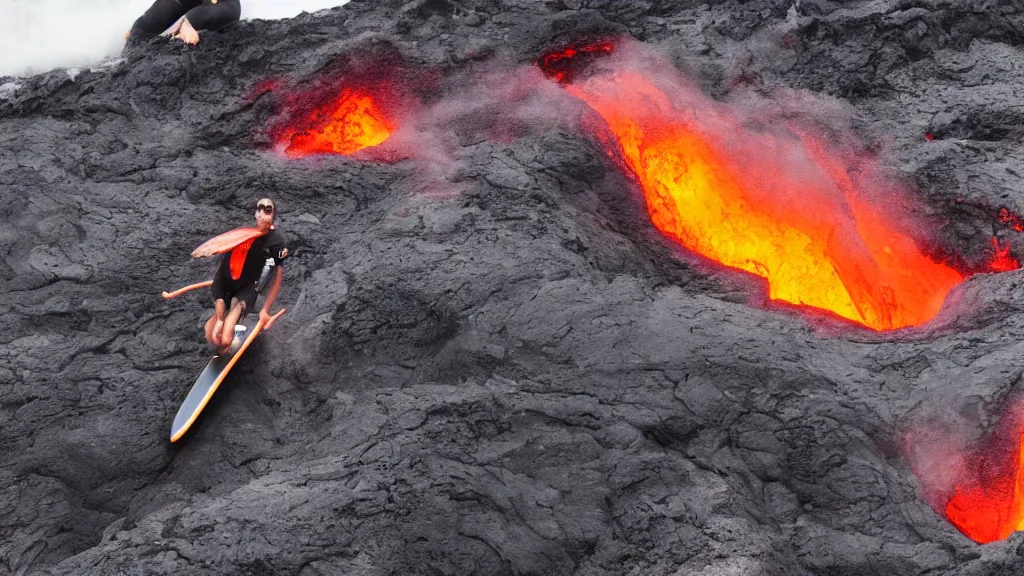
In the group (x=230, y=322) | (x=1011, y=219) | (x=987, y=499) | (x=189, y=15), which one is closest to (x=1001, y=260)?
(x=1011, y=219)

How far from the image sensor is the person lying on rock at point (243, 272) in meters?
7.54

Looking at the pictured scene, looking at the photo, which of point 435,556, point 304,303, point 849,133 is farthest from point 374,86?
point 435,556

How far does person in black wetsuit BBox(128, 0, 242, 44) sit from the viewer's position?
1092 centimetres

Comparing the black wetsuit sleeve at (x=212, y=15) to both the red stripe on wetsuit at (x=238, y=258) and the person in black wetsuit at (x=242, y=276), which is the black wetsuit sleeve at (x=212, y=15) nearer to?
the person in black wetsuit at (x=242, y=276)

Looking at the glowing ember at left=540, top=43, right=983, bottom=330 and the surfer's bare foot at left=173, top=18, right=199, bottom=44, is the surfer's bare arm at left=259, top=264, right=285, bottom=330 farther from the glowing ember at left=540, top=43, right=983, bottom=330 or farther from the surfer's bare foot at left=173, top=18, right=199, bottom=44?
the surfer's bare foot at left=173, top=18, right=199, bottom=44

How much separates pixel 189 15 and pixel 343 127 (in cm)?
235

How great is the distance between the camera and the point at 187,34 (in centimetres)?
1085

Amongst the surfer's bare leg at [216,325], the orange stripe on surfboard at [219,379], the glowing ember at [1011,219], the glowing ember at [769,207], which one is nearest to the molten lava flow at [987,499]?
the glowing ember at [769,207]

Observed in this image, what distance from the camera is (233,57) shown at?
10.8m

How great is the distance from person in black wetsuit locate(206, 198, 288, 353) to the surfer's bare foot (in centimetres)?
421

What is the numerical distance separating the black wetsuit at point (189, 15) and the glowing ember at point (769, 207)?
4.12 metres

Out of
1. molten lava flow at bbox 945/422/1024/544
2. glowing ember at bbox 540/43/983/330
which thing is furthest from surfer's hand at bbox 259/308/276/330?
molten lava flow at bbox 945/422/1024/544

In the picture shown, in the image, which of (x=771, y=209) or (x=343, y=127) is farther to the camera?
(x=343, y=127)

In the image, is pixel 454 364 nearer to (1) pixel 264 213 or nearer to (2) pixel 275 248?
(2) pixel 275 248
